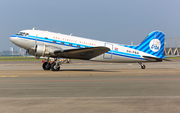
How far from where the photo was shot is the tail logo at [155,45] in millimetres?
28984

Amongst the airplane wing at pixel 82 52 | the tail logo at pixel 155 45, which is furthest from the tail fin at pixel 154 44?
the airplane wing at pixel 82 52

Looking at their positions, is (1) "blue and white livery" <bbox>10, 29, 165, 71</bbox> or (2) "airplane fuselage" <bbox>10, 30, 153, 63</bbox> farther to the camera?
(2) "airplane fuselage" <bbox>10, 30, 153, 63</bbox>

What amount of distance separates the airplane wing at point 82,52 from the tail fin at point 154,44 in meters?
6.55

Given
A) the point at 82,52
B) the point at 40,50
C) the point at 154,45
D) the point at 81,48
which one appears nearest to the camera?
the point at 81,48

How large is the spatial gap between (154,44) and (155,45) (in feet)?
0.64

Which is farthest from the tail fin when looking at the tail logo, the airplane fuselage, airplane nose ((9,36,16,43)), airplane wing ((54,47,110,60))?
airplane nose ((9,36,16,43))

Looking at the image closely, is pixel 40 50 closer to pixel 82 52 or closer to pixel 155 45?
pixel 82 52

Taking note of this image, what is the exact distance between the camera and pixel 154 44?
29188mm

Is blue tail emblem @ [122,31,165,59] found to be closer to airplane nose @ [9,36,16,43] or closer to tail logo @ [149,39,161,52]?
tail logo @ [149,39,161,52]

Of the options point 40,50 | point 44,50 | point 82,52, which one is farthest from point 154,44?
point 40,50

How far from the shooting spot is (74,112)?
22.2ft

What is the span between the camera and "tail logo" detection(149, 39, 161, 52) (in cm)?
2898

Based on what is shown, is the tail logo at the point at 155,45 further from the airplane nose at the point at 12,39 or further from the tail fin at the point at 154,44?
the airplane nose at the point at 12,39

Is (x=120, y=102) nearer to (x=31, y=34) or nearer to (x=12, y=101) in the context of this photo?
(x=12, y=101)
